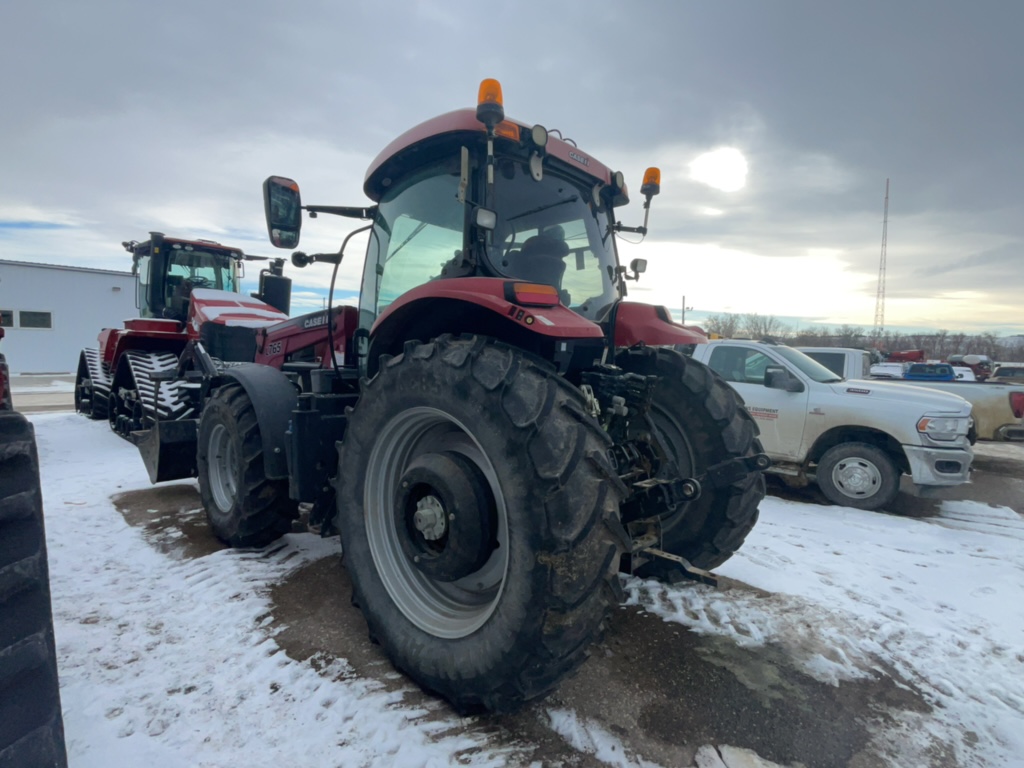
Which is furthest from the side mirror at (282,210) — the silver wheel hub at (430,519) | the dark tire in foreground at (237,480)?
the silver wheel hub at (430,519)

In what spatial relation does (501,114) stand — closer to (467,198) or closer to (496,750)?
(467,198)

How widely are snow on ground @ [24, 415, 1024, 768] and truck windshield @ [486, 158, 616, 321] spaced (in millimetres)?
1897

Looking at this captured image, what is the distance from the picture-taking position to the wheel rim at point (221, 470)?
4.09 metres

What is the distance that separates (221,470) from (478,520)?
2729 mm

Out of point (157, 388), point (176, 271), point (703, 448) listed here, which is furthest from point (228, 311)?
point (703, 448)

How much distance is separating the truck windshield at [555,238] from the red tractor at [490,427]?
13 mm

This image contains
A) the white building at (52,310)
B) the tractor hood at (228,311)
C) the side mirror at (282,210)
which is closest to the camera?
the side mirror at (282,210)

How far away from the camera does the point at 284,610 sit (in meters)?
3.15

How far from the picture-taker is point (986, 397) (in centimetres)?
908

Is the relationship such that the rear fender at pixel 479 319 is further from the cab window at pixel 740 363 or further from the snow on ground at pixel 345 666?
the cab window at pixel 740 363

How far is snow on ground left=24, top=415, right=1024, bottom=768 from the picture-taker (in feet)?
7.07

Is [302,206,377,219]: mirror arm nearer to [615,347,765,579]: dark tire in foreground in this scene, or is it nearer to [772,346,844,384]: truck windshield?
[615,347,765,579]: dark tire in foreground

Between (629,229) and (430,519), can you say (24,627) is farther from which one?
(629,229)

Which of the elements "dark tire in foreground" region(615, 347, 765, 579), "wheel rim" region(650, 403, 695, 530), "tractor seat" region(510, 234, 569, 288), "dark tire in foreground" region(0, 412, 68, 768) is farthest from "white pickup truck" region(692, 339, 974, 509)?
"dark tire in foreground" region(0, 412, 68, 768)
